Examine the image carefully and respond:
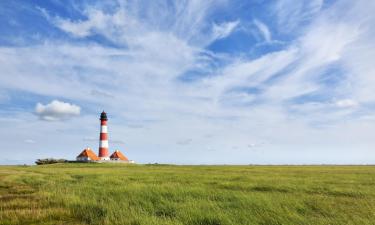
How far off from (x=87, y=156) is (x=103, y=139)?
7.51m

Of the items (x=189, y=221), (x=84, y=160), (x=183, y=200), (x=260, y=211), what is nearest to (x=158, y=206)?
(x=183, y=200)

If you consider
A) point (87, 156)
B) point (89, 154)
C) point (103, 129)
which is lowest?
point (87, 156)

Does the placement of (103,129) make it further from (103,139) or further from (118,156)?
(118,156)

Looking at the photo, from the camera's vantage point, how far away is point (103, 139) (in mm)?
76125

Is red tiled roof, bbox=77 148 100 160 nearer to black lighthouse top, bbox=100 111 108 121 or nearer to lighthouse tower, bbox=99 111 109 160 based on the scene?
lighthouse tower, bbox=99 111 109 160

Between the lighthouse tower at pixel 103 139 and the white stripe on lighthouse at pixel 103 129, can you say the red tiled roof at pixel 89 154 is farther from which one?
the white stripe on lighthouse at pixel 103 129

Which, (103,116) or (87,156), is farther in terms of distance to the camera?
(87,156)

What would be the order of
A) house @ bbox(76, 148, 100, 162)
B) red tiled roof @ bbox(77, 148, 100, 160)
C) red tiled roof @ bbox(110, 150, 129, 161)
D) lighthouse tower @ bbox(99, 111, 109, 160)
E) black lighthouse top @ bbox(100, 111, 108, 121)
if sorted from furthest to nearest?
red tiled roof @ bbox(110, 150, 129, 161) < red tiled roof @ bbox(77, 148, 100, 160) < house @ bbox(76, 148, 100, 162) < black lighthouse top @ bbox(100, 111, 108, 121) < lighthouse tower @ bbox(99, 111, 109, 160)

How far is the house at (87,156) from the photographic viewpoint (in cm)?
8004

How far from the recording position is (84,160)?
79.8 meters

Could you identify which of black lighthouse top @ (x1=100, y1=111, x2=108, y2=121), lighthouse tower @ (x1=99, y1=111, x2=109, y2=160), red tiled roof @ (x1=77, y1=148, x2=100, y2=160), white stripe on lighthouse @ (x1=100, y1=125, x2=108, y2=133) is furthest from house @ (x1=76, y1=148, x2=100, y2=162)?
black lighthouse top @ (x1=100, y1=111, x2=108, y2=121)

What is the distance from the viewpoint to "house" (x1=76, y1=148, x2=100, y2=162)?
3151 inches

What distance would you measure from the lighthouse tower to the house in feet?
11.3

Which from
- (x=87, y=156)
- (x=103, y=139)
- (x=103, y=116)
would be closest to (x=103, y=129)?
(x=103, y=139)
